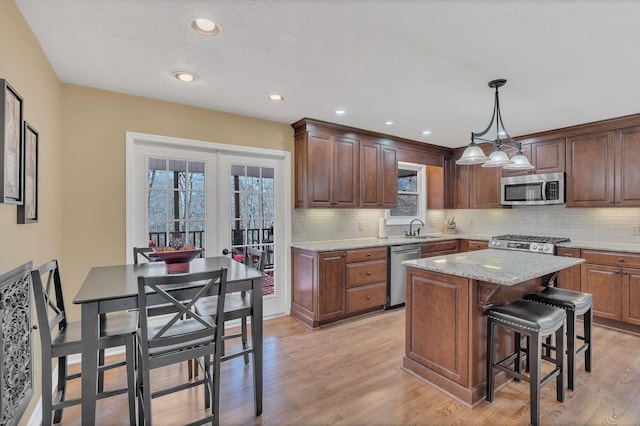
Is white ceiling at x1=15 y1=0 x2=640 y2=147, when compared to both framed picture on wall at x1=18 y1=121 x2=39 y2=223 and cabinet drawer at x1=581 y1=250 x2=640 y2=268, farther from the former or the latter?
cabinet drawer at x1=581 y1=250 x2=640 y2=268

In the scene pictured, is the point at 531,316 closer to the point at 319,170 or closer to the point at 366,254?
the point at 366,254

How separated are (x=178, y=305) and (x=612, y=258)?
4456 mm

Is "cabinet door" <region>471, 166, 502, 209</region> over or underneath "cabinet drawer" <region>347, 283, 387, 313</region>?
over

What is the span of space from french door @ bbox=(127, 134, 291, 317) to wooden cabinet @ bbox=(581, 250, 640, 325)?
3613 millimetres

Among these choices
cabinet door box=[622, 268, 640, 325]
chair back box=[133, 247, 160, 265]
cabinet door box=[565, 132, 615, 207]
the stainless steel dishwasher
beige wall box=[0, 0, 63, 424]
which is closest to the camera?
beige wall box=[0, 0, 63, 424]

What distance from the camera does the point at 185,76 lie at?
264cm

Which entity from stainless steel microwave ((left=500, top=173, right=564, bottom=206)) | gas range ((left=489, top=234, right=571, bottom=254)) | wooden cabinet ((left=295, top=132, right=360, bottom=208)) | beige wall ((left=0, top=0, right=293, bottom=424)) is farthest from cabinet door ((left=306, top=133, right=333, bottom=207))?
stainless steel microwave ((left=500, top=173, right=564, bottom=206))

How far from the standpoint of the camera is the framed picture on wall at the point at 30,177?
1850mm

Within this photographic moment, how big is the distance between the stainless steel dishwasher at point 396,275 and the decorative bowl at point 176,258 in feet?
8.93

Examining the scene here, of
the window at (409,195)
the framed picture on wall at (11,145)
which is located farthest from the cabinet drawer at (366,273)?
the framed picture on wall at (11,145)

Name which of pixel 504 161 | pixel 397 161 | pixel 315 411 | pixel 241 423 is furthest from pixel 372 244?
pixel 241 423

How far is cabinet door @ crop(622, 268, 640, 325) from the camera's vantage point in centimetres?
341

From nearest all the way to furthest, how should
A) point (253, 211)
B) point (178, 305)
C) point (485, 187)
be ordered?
point (178, 305) → point (253, 211) → point (485, 187)

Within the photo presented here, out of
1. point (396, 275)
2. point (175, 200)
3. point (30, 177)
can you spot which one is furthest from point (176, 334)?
point (396, 275)
